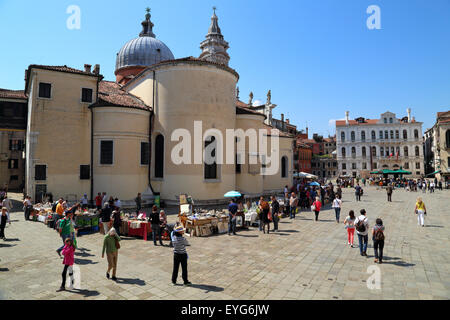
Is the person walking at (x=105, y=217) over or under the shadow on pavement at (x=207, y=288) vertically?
over

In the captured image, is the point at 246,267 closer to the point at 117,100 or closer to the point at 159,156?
the point at 159,156

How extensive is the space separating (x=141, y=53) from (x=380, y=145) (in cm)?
6243

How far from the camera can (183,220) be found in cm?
1422

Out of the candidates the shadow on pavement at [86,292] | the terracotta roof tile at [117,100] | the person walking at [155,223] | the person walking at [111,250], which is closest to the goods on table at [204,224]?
the person walking at [155,223]

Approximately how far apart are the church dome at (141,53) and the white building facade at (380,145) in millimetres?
52554

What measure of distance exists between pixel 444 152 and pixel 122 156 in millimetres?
60780

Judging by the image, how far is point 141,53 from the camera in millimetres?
35906

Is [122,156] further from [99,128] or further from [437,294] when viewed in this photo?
[437,294]

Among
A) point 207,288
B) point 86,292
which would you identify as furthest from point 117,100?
point 207,288

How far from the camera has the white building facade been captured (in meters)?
66.6

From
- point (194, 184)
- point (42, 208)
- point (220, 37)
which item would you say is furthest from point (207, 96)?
point (220, 37)

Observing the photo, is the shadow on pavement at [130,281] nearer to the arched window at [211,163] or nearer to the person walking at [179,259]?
the person walking at [179,259]

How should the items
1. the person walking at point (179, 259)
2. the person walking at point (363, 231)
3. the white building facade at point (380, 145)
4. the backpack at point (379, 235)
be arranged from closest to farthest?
1. the person walking at point (179, 259)
2. the backpack at point (379, 235)
3. the person walking at point (363, 231)
4. the white building facade at point (380, 145)

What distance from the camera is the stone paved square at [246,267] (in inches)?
275
